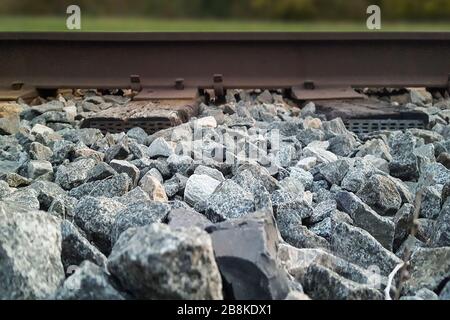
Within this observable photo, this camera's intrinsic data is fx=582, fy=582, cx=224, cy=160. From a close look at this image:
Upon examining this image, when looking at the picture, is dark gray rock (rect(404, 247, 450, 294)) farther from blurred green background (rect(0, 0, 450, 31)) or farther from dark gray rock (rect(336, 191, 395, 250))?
blurred green background (rect(0, 0, 450, 31))

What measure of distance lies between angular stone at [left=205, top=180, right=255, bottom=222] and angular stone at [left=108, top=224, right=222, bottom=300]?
60cm

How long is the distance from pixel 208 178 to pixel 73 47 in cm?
297

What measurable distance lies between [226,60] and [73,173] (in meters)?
2.50

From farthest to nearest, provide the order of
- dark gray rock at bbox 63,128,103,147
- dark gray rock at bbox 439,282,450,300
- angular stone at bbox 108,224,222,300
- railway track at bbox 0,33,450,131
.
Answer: railway track at bbox 0,33,450,131
dark gray rock at bbox 63,128,103,147
dark gray rock at bbox 439,282,450,300
angular stone at bbox 108,224,222,300

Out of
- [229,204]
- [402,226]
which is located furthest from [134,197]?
[402,226]

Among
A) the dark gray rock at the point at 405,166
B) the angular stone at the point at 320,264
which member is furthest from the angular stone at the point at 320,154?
the angular stone at the point at 320,264

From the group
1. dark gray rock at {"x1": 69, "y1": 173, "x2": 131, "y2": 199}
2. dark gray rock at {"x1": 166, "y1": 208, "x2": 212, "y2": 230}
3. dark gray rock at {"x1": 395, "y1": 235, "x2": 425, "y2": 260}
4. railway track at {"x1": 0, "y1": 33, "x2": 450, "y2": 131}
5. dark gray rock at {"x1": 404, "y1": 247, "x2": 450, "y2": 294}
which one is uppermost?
railway track at {"x1": 0, "y1": 33, "x2": 450, "y2": 131}

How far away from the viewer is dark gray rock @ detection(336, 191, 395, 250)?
179 centimetres

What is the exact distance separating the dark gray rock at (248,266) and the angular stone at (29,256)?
0.35 m

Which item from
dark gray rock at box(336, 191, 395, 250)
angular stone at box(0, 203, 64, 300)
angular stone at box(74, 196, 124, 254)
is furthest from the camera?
dark gray rock at box(336, 191, 395, 250)

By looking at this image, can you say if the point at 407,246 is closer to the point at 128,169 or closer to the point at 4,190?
the point at 128,169

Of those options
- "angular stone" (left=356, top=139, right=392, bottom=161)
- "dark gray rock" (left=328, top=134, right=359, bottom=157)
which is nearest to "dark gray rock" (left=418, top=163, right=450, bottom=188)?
"angular stone" (left=356, top=139, right=392, bottom=161)

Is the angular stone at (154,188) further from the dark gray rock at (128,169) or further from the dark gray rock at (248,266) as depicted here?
the dark gray rock at (248,266)

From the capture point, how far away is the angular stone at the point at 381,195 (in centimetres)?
205
